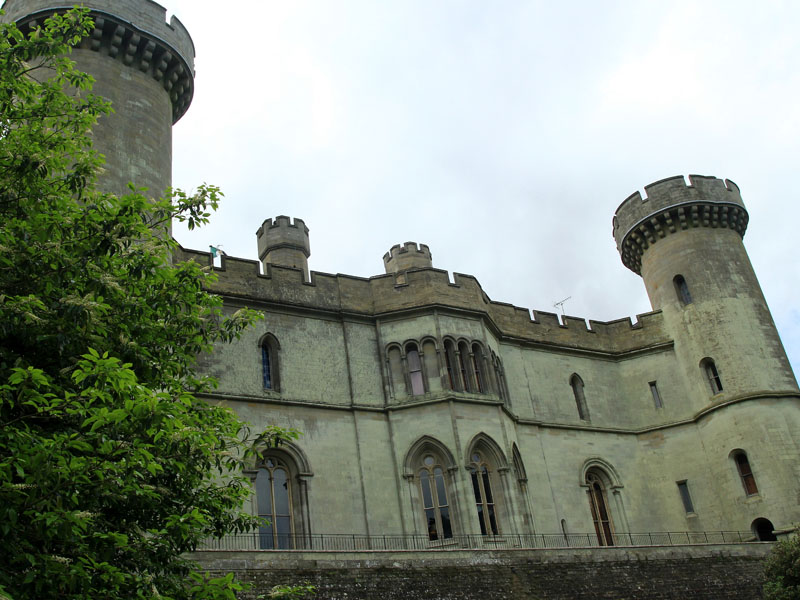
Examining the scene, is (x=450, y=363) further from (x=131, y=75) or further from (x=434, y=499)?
(x=131, y=75)

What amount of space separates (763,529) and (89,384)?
23241 mm

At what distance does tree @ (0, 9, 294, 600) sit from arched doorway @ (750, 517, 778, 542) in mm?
19935

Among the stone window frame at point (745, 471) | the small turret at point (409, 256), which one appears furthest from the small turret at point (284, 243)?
the stone window frame at point (745, 471)

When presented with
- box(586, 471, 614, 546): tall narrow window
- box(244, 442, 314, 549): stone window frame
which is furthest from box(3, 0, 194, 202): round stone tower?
box(586, 471, 614, 546): tall narrow window

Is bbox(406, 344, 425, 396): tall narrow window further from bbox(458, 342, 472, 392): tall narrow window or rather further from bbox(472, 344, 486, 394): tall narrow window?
bbox(472, 344, 486, 394): tall narrow window

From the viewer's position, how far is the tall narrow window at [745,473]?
25.9 metres

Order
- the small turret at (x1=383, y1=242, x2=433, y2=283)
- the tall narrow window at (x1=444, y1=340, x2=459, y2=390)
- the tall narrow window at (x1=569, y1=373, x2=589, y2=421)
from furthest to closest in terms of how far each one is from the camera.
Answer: the small turret at (x1=383, y1=242, x2=433, y2=283)
the tall narrow window at (x1=569, y1=373, x2=589, y2=421)
the tall narrow window at (x1=444, y1=340, x2=459, y2=390)

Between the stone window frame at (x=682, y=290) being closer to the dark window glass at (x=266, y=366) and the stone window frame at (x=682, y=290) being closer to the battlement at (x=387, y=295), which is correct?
the battlement at (x=387, y=295)

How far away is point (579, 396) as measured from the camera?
28.6 meters

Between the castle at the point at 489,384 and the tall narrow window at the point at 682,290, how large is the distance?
0.39ft

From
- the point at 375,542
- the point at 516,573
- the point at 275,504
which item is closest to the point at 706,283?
the point at 375,542

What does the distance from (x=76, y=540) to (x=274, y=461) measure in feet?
46.5

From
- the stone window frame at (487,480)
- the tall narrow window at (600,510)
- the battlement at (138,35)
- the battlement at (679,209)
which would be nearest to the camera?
the stone window frame at (487,480)

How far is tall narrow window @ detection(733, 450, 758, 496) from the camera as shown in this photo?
2591 cm
